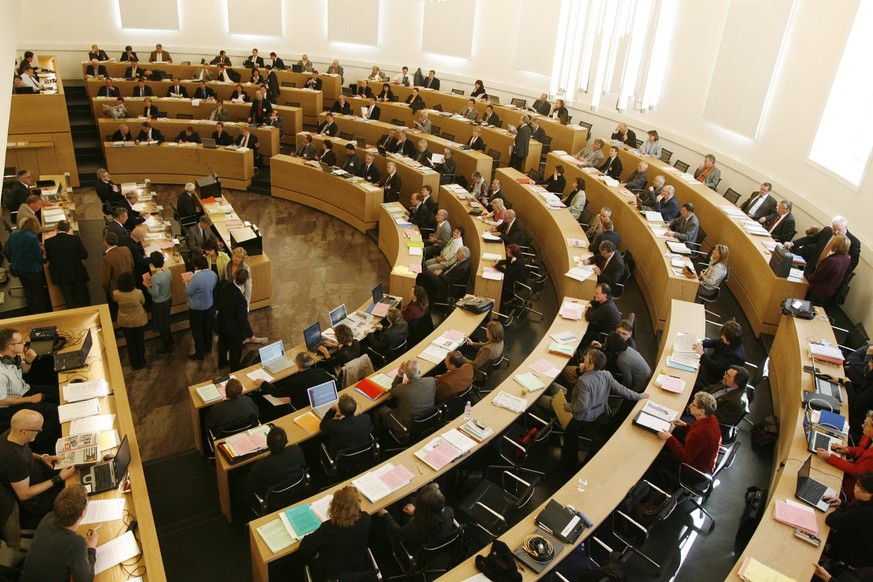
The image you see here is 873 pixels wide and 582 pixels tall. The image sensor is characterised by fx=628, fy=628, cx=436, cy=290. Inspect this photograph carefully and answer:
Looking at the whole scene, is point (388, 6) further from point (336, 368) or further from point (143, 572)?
point (143, 572)

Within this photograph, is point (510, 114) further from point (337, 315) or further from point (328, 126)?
point (337, 315)

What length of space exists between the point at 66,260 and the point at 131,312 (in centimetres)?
156

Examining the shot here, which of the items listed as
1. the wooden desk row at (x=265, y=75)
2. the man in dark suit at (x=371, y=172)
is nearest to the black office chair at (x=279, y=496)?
the man in dark suit at (x=371, y=172)

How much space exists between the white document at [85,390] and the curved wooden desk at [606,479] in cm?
383

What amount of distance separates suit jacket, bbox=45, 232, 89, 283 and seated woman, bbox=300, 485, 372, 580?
20.2ft

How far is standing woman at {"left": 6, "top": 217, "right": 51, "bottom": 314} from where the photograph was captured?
8492 millimetres

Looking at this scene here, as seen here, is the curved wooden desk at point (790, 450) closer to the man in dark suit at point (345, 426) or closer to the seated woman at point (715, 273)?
the seated woman at point (715, 273)

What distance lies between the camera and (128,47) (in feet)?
56.7

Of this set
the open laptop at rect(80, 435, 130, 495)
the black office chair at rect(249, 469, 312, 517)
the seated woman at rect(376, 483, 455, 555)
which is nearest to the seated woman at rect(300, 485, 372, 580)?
the seated woman at rect(376, 483, 455, 555)

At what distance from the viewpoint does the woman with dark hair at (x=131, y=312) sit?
312 inches

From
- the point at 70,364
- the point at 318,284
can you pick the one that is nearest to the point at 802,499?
the point at 70,364

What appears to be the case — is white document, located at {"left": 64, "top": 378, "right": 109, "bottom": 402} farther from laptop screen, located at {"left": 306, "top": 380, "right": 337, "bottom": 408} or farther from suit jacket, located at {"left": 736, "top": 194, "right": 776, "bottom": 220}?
suit jacket, located at {"left": 736, "top": 194, "right": 776, "bottom": 220}

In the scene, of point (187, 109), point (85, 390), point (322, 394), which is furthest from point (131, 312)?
point (187, 109)

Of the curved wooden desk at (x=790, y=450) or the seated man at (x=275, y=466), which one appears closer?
the curved wooden desk at (x=790, y=450)
